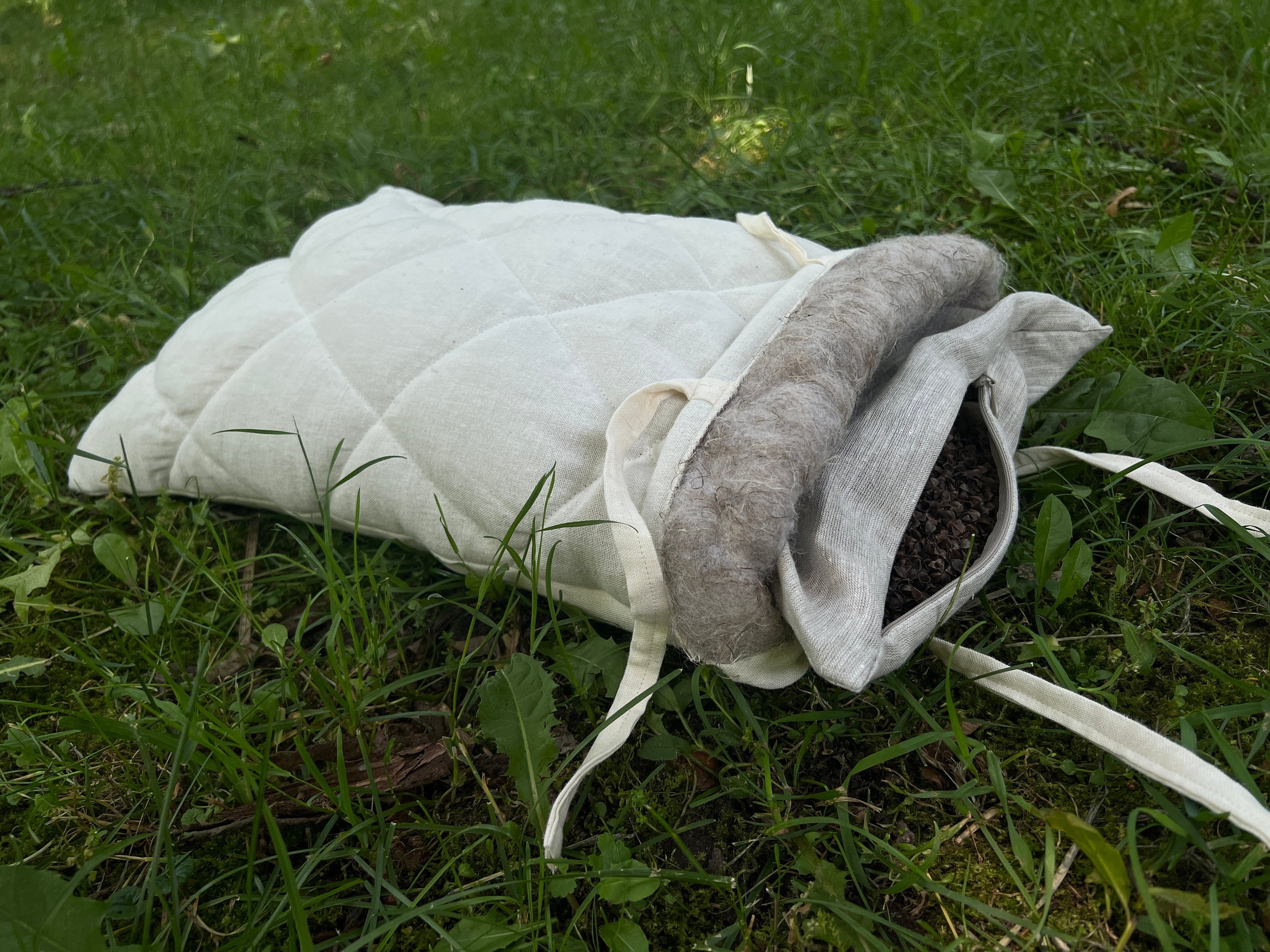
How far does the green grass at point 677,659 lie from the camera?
110 cm

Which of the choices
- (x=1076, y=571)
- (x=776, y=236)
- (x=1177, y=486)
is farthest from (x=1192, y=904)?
(x=776, y=236)

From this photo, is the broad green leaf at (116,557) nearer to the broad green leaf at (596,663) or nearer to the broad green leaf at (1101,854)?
the broad green leaf at (596,663)

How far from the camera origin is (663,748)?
1.26 metres

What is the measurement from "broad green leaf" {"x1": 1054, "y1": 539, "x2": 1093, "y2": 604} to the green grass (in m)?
0.06

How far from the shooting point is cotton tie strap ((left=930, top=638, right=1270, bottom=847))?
981 millimetres

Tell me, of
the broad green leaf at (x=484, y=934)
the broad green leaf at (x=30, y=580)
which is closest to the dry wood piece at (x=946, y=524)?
the broad green leaf at (x=484, y=934)

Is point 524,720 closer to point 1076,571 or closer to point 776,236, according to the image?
point 1076,571

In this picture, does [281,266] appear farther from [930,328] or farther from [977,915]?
[977,915]

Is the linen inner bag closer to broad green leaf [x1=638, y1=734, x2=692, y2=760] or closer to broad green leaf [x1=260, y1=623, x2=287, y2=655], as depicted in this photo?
broad green leaf [x1=638, y1=734, x2=692, y2=760]

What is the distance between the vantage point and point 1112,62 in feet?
7.84

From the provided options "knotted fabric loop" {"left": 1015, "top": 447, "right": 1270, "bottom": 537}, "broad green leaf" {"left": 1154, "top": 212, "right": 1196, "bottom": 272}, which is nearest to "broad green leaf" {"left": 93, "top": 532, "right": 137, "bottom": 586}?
"knotted fabric loop" {"left": 1015, "top": 447, "right": 1270, "bottom": 537}

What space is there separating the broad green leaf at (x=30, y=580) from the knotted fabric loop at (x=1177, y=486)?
187 centimetres

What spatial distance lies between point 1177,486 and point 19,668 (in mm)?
1963

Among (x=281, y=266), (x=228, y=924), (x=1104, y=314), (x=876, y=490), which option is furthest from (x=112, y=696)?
(x=1104, y=314)
